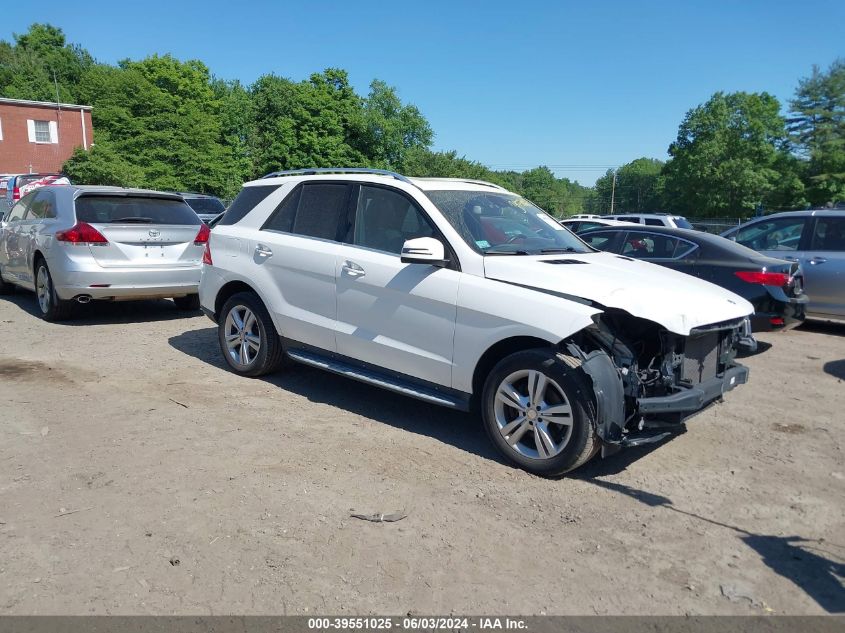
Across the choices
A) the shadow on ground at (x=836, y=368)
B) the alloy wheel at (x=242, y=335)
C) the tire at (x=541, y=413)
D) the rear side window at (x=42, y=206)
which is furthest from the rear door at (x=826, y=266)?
the rear side window at (x=42, y=206)

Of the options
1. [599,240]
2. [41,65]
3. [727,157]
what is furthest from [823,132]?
[41,65]

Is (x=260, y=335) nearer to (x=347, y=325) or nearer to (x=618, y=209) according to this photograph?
(x=347, y=325)

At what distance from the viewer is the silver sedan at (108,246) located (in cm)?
813

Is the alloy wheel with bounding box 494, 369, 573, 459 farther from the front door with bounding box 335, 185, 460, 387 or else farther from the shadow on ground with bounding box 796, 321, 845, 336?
the shadow on ground with bounding box 796, 321, 845, 336

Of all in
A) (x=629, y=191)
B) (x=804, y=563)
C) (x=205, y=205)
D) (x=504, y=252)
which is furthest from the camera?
(x=629, y=191)

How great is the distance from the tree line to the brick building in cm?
200

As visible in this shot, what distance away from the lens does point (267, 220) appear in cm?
620

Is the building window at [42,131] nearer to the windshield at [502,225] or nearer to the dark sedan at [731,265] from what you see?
the dark sedan at [731,265]

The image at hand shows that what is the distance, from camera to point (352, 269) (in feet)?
17.4

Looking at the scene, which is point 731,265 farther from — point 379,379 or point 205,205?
point 205,205

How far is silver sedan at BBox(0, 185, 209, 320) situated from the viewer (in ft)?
26.7

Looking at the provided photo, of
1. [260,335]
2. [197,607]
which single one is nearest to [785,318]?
[260,335]

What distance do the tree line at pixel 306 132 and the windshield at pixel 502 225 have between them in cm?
3980

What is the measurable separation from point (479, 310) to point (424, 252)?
0.56m
